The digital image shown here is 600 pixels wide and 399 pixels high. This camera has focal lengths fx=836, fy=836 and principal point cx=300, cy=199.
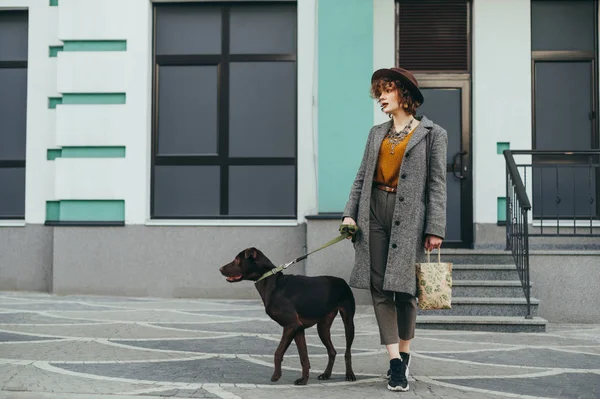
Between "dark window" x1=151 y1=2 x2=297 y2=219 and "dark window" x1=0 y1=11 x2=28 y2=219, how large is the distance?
2022mm

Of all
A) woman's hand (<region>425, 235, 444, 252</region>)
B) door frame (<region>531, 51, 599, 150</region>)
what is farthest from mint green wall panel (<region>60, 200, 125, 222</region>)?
woman's hand (<region>425, 235, 444, 252</region>)

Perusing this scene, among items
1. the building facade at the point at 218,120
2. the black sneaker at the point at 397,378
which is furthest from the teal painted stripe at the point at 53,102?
the black sneaker at the point at 397,378

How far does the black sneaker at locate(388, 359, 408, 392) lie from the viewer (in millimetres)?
5336

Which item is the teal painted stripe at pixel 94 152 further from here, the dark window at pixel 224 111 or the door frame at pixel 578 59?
the door frame at pixel 578 59

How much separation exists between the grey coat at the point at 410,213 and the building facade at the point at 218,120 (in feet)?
16.8

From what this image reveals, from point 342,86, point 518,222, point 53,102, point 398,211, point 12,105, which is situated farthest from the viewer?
point 12,105

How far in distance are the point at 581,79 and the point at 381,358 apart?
6.39m

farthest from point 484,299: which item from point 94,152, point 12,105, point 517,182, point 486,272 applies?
point 12,105

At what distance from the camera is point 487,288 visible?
9.32 meters

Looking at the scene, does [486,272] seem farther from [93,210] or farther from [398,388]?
[93,210]

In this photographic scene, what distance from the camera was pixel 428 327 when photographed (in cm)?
873

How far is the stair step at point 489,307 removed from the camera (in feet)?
29.5

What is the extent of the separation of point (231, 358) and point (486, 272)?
4102mm

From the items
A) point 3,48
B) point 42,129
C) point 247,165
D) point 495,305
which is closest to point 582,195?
point 495,305
